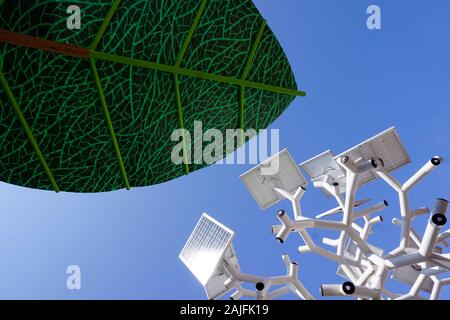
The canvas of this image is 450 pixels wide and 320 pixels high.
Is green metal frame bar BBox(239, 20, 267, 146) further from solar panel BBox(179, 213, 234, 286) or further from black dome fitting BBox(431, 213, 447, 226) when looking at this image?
solar panel BBox(179, 213, 234, 286)

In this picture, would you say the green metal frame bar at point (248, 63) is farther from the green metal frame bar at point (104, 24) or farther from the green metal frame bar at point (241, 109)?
the green metal frame bar at point (104, 24)

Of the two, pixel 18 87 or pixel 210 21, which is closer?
pixel 18 87

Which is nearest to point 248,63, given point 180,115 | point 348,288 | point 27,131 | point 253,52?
point 253,52

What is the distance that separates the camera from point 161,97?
685 cm

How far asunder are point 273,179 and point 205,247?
12.4 feet

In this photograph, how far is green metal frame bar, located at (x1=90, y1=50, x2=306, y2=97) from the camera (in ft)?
19.5

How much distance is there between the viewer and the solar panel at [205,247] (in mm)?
13414

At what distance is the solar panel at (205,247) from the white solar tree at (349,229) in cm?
5

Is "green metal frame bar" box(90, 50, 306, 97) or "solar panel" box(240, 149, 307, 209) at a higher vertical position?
"green metal frame bar" box(90, 50, 306, 97)

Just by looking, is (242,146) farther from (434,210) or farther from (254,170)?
(254,170)

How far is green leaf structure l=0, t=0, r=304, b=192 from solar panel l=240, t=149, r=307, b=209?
5438 mm

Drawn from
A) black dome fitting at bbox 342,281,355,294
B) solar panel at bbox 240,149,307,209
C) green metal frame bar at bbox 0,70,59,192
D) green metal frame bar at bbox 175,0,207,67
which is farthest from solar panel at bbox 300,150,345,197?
green metal frame bar at bbox 0,70,59,192
